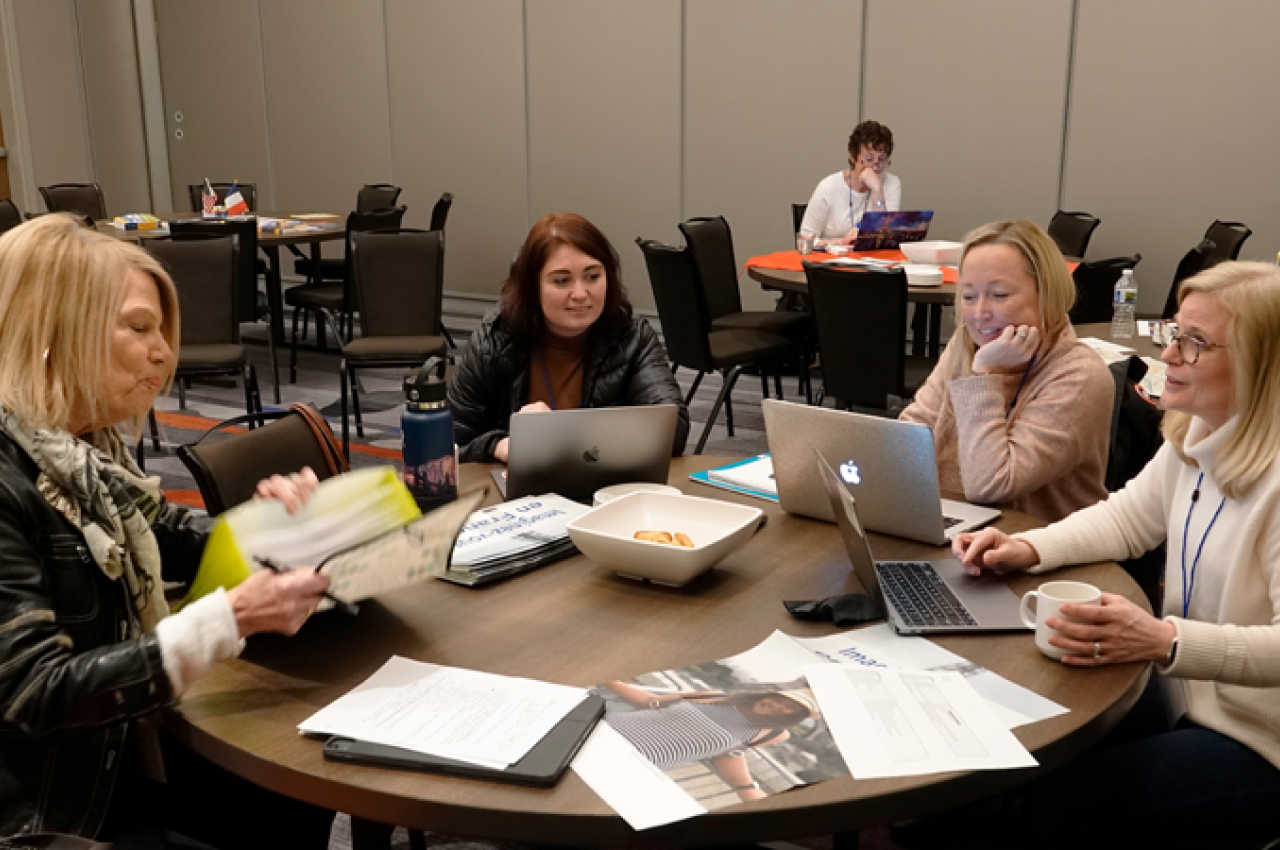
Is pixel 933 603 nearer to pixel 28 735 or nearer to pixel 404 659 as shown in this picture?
pixel 404 659

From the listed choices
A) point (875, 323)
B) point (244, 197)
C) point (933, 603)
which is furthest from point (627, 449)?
point (244, 197)

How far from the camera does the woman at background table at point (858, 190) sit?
20.3 ft

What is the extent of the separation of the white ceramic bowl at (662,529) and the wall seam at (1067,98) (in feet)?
17.5

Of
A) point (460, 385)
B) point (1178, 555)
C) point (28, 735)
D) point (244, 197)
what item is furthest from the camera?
point (244, 197)

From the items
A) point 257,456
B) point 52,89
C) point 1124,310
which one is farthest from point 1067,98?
point 52,89

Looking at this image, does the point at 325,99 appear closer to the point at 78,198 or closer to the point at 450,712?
the point at 78,198

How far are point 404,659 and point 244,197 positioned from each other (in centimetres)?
752

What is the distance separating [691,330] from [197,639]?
3.76 m

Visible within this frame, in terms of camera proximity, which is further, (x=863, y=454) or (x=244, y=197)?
(x=244, y=197)

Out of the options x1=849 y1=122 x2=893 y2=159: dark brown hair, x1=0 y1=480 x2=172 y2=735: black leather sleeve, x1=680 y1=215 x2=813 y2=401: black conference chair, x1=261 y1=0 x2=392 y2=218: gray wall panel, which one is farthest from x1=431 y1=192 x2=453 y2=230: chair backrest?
x1=0 y1=480 x2=172 y2=735: black leather sleeve

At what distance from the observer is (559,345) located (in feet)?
9.20

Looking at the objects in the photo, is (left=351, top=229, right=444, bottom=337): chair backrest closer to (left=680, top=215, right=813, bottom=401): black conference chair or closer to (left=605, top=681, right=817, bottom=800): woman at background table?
(left=680, top=215, right=813, bottom=401): black conference chair

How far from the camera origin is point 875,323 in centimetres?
414

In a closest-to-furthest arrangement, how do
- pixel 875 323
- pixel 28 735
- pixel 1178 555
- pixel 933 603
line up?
pixel 28 735 < pixel 933 603 < pixel 1178 555 < pixel 875 323
